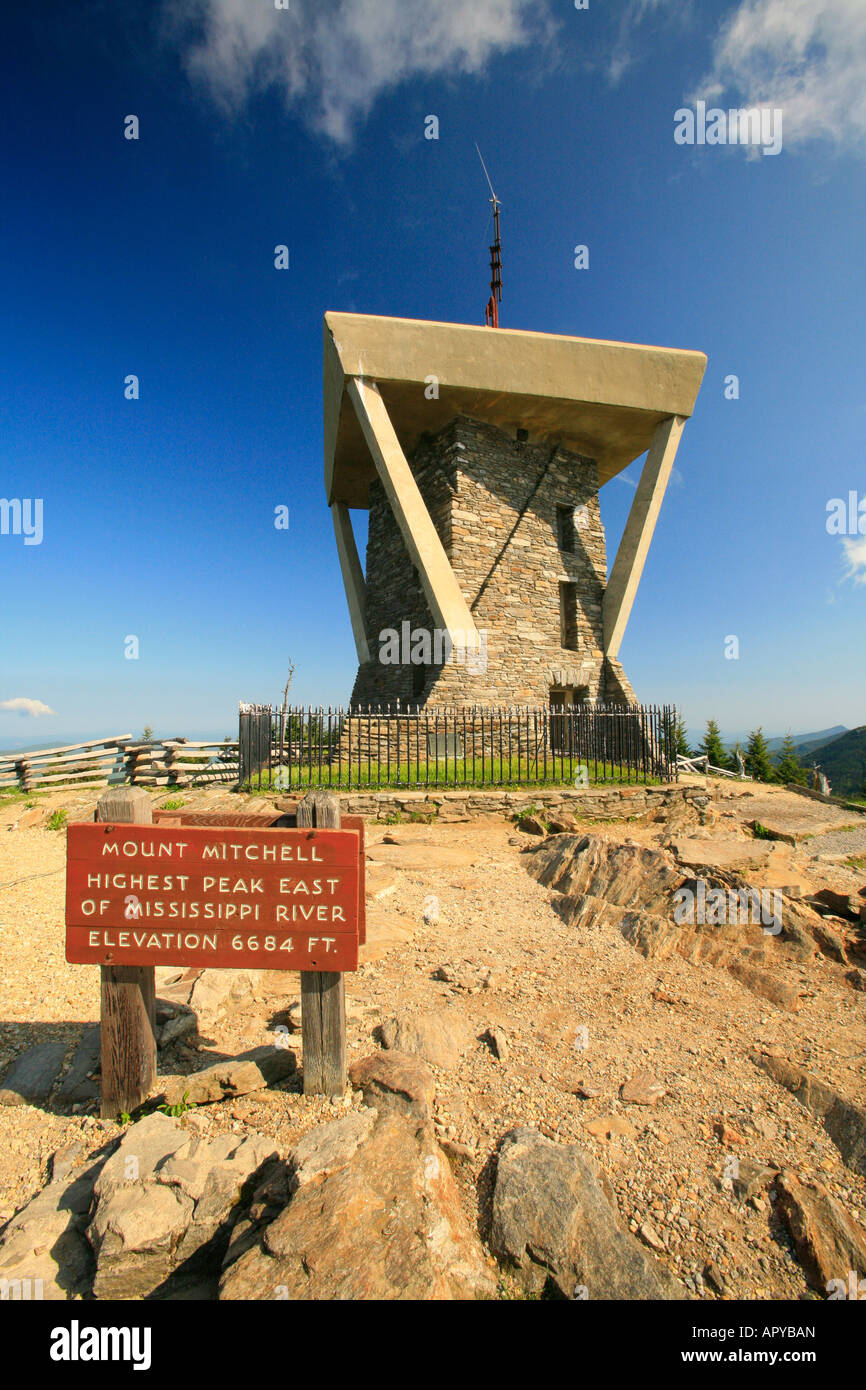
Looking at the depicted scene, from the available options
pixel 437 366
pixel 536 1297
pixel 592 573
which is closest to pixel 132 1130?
pixel 536 1297

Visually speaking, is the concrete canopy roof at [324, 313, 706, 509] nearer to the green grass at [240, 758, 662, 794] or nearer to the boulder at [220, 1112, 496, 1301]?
the green grass at [240, 758, 662, 794]

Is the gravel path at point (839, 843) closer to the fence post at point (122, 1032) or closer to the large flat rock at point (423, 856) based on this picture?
the large flat rock at point (423, 856)

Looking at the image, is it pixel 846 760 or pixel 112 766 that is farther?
pixel 846 760

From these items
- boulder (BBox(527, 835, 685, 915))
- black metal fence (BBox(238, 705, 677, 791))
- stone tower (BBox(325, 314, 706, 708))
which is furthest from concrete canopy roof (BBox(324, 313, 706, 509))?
boulder (BBox(527, 835, 685, 915))

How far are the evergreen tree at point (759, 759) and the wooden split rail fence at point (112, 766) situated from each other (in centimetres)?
2664

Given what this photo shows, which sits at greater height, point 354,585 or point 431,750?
point 354,585

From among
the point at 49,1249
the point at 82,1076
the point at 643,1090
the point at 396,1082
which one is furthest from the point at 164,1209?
the point at 643,1090

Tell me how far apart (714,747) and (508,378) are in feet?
79.4

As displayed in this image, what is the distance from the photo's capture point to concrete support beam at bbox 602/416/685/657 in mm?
15852

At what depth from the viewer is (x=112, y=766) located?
1692 cm

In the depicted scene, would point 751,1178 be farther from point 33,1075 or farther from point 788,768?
point 788,768

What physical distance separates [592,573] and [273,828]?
16.0m

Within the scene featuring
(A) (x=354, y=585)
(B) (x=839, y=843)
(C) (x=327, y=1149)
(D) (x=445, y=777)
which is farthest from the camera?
(A) (x=354, y=585)
